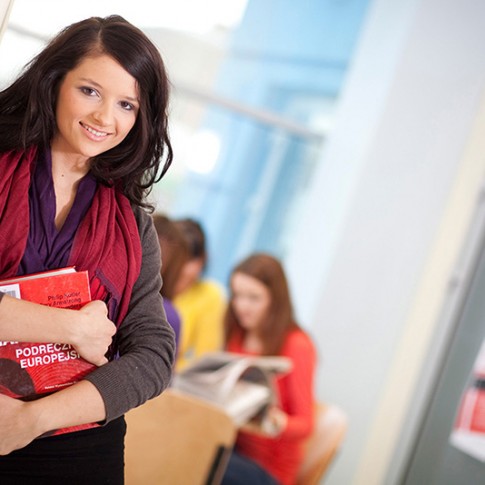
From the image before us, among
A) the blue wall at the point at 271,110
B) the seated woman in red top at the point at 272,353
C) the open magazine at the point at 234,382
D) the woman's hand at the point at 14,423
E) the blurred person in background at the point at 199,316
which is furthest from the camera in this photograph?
the blue wall at the point at 271,110

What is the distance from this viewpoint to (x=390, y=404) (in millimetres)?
4145

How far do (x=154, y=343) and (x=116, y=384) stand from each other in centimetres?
10

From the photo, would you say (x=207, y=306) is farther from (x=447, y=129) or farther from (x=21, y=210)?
(x=21, y=210)

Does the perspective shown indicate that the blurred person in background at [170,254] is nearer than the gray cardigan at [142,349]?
No

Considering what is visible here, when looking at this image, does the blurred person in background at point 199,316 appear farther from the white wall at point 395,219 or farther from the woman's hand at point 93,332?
the woman's hand at point 93,332

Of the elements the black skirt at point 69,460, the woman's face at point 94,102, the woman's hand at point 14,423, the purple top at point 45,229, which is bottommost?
the black skirt at point 69,460

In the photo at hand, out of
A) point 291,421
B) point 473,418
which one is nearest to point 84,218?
point 473,418

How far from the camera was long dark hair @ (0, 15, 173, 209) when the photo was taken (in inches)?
48.6

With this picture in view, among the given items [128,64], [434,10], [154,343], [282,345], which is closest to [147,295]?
[154,343]

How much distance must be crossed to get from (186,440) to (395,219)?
224cm

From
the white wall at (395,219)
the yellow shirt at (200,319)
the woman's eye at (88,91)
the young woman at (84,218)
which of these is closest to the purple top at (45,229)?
the young woman at (84,218)

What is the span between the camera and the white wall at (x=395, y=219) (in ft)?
13.5

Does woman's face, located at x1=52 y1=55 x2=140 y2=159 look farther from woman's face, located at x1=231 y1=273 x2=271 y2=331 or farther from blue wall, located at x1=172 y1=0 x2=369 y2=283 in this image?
blue wall, located at x1=172 y1=0 x2=369 y2=283

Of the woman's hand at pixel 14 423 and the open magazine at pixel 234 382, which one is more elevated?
the woman's hand at pixel 14 423
